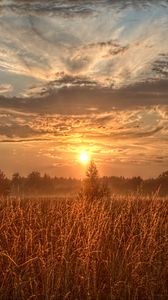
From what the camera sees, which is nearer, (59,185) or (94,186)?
(94,186)

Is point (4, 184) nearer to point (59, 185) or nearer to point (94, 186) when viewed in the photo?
point (94, 186)

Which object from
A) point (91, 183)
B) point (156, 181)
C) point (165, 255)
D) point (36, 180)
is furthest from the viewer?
point (36, 180)

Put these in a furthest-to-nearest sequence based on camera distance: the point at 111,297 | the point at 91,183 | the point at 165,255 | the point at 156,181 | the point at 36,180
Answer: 1. the point at 36,180
2. the point at 156,181
3. the point at 91,183
4. the point at 165,255
5. the point at 111,297

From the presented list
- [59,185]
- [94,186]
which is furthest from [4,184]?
[59,185]

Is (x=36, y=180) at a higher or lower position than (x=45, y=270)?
higher

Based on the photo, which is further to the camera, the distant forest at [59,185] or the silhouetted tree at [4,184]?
the distant forest at [59,185]

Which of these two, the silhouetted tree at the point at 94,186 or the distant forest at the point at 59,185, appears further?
the distant forest at the point at 59,185

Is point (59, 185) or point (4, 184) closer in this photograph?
point (4, 184)

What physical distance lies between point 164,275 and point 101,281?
52.7 inches

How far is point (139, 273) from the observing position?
1083cm

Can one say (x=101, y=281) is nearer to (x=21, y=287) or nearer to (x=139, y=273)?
(x=139, y=273)

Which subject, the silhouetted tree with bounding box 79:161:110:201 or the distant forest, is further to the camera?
the distant forest

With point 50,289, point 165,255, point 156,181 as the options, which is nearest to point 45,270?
point 50,289

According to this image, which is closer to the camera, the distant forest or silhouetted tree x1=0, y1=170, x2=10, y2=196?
silhouetted tree x1=0, y1=170, x2=10, y2=196
